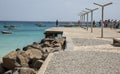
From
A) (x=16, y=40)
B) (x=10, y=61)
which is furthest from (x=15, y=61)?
(x=16, y=40)

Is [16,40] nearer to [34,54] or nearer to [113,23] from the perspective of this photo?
[113,23]

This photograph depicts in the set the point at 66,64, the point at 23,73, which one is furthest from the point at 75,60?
the point at 23,73

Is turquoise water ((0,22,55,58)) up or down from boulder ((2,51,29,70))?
down

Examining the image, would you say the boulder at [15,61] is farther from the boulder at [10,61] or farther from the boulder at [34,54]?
the boulder at [34,54]

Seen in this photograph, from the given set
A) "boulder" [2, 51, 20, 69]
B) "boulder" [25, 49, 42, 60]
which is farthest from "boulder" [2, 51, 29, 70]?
"boulder" [25, 49, 42, 60]

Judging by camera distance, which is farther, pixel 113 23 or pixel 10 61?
pixel 113 23

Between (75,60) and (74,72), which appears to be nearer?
(74,72)

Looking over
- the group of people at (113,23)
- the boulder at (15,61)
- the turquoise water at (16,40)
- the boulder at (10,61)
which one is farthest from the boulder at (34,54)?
the group of people at (113,23)

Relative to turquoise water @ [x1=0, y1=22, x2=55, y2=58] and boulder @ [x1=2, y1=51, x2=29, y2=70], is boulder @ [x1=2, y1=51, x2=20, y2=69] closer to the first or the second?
boulder @ [x1=2, y1=51, x2=29, y2=70]

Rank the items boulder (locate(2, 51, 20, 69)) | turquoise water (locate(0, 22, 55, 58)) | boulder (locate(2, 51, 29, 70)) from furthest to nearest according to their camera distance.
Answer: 1. turquoise water (locate(0, 22, 55, 58))
2. boulder (locate(2, 51, 20, 69))
3. boulder (locate(2, 51, 29, 70))

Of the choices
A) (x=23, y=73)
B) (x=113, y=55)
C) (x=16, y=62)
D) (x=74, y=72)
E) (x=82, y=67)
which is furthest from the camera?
(x=16, y=62)

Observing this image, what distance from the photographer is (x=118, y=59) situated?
1195 cm

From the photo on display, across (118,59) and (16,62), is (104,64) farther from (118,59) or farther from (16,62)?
(16,62)

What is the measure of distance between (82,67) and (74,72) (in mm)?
776
